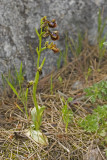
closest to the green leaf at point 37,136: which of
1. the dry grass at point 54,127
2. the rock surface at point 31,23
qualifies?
the dry grass at point 54,127

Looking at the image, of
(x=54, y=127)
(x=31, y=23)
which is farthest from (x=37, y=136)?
(x=31, y=23)

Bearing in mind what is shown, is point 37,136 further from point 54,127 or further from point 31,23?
point 31,23

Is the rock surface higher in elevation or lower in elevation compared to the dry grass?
higher

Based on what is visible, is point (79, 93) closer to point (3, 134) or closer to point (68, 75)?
point (68, 75)

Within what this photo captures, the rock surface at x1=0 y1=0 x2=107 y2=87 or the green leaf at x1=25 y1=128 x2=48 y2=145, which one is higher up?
the rock surface at x1=0 y1=0 x2=107 y2=87

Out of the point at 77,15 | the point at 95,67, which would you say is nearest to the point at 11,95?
the point at 95,67

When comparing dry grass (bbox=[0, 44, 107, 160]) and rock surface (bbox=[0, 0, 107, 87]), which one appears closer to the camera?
dry grass (bbox=[0, 44, 107, 160])

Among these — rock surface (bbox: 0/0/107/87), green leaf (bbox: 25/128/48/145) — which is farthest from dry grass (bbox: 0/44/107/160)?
rock surface (bbox: 0/0/107/87)

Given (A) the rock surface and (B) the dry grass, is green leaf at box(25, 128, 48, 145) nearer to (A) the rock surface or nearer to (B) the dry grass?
(B) the dry grass
